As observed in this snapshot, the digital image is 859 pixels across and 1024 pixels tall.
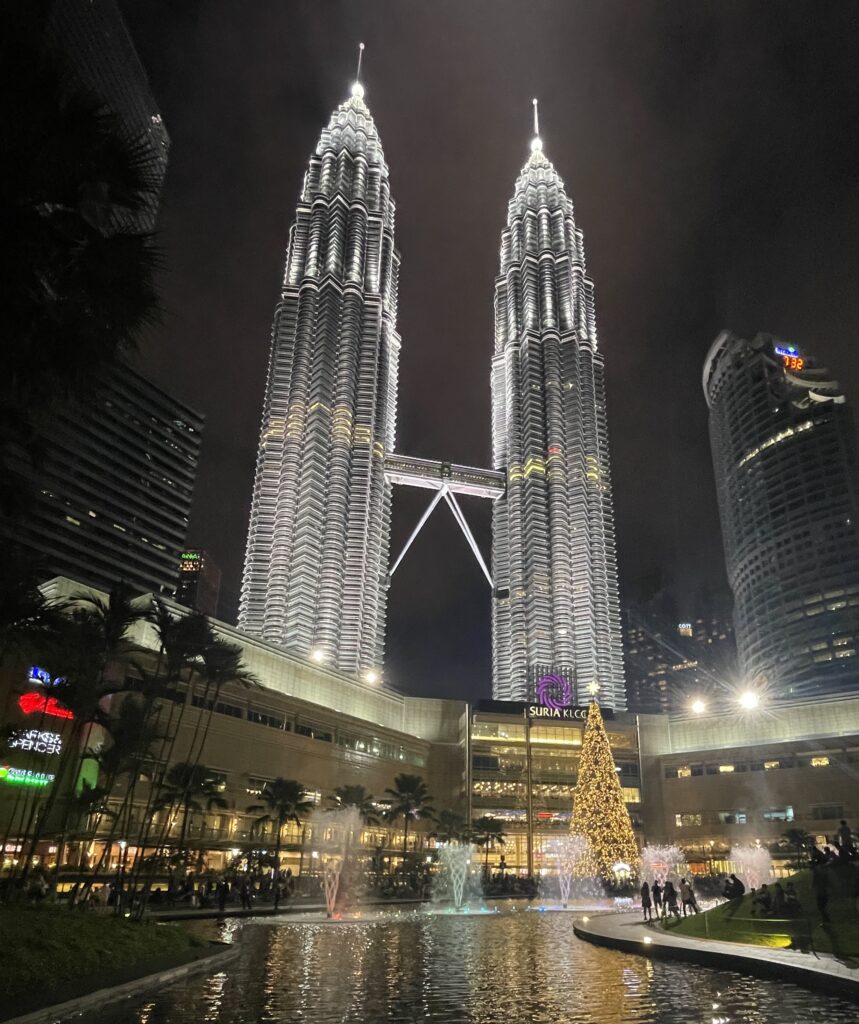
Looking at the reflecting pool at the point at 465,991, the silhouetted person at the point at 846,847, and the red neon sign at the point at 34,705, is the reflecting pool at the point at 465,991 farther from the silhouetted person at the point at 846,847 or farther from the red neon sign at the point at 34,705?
the red neon sign at the point at 34,705

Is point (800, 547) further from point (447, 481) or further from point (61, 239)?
point (61, 239)

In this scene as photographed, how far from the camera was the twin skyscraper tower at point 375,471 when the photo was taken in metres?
146

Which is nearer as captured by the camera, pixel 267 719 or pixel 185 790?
pixel 185 790

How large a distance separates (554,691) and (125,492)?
97.5m

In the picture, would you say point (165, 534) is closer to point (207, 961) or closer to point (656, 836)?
point (656, 836)

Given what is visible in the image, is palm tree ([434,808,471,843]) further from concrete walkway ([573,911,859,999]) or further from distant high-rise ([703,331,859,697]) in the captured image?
distant high-rise ([703,331,859,697])

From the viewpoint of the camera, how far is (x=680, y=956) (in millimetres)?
20719

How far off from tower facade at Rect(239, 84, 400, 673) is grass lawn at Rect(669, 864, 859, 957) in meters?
117

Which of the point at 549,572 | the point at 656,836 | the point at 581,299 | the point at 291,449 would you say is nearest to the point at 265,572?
the point at 291,449

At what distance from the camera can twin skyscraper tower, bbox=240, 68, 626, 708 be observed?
14650cm

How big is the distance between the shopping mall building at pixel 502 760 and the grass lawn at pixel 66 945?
44.9 metres

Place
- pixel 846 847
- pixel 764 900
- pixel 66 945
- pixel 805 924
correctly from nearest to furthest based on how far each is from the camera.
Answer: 1. pixel 66 945
2. pixel 805 924
3. pixel 846 847
4. pixel 764 900

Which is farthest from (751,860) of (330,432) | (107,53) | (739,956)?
(107,53)

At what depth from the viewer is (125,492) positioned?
159500mm
